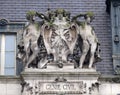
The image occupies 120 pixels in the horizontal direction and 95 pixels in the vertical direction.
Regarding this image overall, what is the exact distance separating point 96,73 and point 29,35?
10.1ft

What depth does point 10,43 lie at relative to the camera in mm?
34344

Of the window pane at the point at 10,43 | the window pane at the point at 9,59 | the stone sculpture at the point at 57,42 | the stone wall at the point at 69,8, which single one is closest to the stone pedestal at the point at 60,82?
the stone sculpture at the point at 57,42

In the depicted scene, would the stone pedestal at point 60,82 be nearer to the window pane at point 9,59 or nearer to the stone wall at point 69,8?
the window pane at point 9,59

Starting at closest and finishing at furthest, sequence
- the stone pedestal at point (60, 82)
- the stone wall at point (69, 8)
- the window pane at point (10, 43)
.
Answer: the stone pedestal at point (60, 82)
the window pane at point (10, 43)
the stone wall at point (69, 8)

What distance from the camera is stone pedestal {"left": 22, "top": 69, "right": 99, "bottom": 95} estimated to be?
3022 centimetres

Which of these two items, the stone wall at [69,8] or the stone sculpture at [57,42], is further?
the stone wall at [69,8]

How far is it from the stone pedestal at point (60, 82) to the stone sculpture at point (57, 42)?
0.35 m

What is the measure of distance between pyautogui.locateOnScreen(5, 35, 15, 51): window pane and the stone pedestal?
394cm

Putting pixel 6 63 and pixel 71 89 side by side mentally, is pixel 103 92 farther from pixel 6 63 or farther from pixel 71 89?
pixel 6 63

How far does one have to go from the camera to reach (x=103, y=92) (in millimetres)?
30688

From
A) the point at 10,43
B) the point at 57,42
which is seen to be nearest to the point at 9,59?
the point at 10,43

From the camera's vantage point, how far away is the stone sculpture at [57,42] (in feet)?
101

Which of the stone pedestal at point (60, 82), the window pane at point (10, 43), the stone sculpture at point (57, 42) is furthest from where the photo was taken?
the window pane at point (10, 43)

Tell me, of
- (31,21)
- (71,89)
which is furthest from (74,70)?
(31,21)
